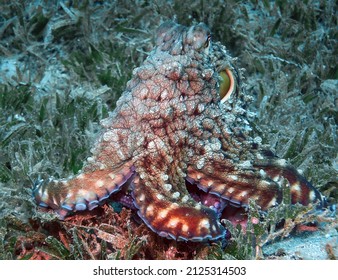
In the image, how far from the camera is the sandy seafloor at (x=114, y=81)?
10.1 ft

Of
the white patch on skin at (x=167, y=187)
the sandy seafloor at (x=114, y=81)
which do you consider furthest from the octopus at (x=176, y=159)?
the sandy seafloor at (x=114, y=81)

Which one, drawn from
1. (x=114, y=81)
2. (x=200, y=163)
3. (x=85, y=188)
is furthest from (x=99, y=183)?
(x=114, y=81)

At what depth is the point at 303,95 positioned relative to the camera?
4512mm

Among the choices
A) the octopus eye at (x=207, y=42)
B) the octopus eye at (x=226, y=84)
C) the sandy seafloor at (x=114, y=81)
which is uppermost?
the octopus eye at (x=207, y=42)

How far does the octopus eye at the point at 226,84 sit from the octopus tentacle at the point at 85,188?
811 mm

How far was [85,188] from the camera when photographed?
2.43 metres

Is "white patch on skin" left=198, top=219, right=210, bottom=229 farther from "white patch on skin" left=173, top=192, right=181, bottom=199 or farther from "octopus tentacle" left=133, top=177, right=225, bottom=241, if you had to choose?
"white patch on skin" left=173, top=192, right=181, bottom=199

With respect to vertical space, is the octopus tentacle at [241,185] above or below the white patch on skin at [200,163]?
below

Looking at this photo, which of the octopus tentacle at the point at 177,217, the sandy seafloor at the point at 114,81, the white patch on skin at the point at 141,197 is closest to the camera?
the octopus tentacle at the point at 177,217

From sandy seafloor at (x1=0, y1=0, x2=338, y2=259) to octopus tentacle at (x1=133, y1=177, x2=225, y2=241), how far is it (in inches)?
17.0

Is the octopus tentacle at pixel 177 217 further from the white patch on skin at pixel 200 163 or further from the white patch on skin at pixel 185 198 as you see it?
the white patch on skin at pixel 200 163

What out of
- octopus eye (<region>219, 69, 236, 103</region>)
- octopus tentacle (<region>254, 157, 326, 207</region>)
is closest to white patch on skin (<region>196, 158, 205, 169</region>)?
octopus tentacle (<region>254, 157, 326, 207</region>)
